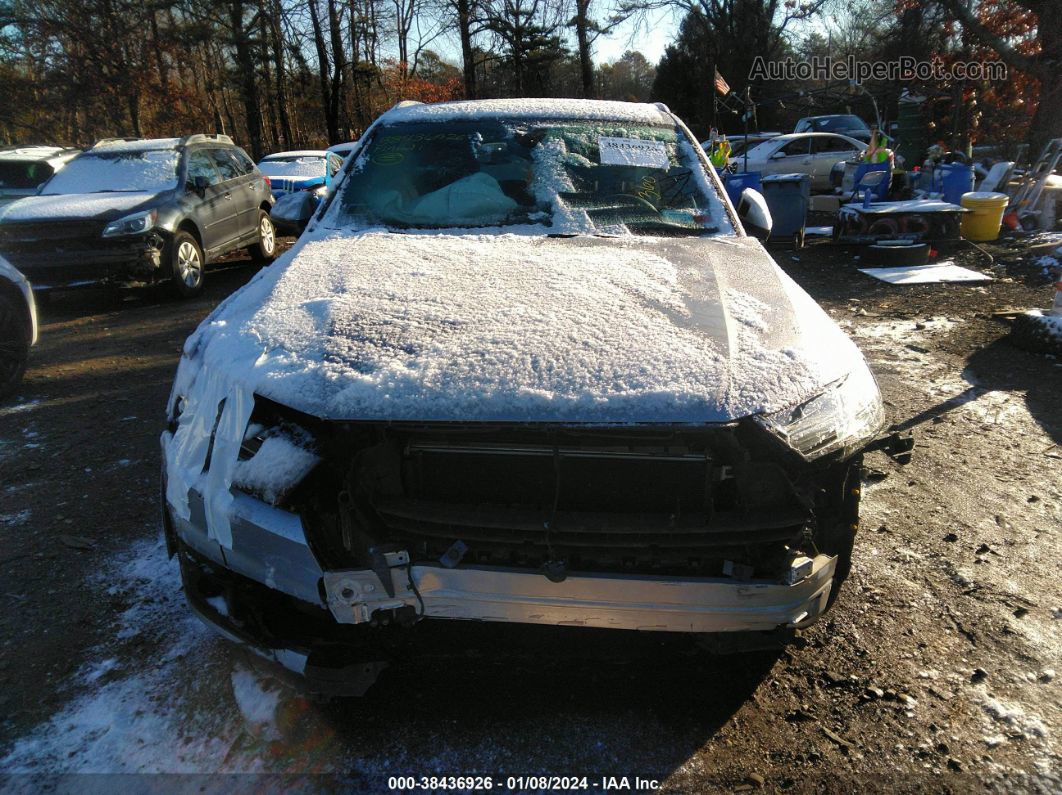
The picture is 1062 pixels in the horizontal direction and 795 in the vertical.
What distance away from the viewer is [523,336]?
2.03 metres

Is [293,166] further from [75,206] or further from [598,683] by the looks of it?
[598,683]

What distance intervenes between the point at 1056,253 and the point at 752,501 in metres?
9.10

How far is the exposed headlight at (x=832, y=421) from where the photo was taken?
1802mm

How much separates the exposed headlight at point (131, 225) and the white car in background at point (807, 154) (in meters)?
12.5

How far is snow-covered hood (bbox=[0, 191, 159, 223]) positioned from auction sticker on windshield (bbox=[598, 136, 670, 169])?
6.27m

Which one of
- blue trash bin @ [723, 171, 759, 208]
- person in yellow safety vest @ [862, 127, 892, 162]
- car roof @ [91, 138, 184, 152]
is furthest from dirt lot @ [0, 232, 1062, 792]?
person in yellow safety vest @ [862, 127, 892, 162]

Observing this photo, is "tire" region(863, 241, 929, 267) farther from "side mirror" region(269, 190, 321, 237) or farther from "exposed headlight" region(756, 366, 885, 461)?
"exposed headlight" region(756, 366, 885, 461)

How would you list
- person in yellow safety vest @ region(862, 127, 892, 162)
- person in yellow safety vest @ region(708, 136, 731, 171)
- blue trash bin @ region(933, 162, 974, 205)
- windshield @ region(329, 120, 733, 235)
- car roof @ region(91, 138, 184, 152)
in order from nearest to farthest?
windshield @ region(329, 120, 733, 235)
car roof @ region(91, 138, 184, 152)
person in yellow safety vest @ region(862, 127, 892, 162)
blue trash bin @ region(933, 162, 974, 205)
person in yellow safety vest @ region(708, 136, 731, 171)

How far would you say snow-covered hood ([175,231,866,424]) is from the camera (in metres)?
1.78

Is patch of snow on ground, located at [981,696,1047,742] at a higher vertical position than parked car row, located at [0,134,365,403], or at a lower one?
lower

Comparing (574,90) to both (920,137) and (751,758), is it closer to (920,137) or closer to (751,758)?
(920,137)

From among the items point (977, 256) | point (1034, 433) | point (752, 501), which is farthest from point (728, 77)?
point (752, 501)

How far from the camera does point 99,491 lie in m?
3.62

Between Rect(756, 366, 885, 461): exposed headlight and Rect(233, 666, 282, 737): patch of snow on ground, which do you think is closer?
Rect(756, 366, 885, 461): exposed headlight
